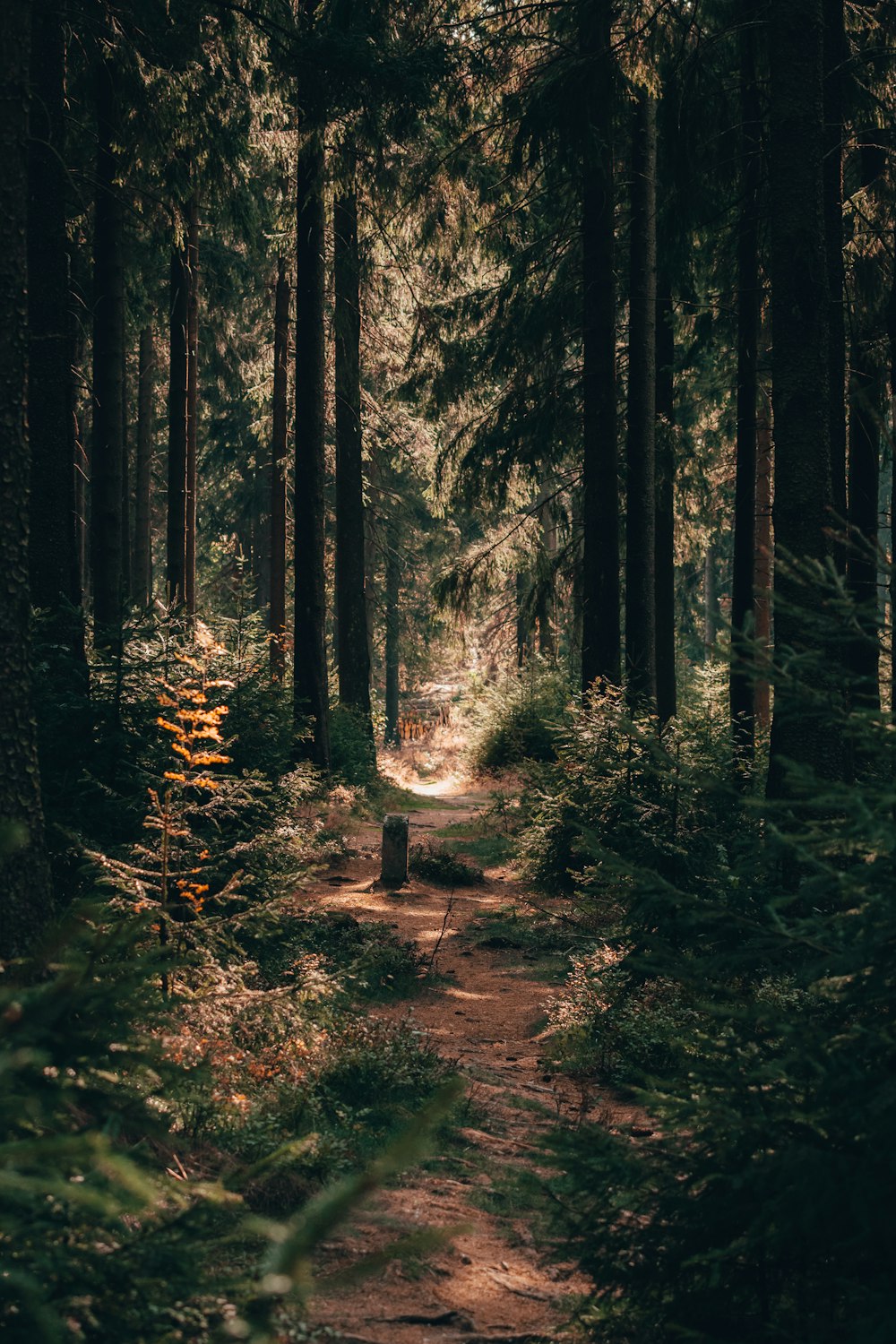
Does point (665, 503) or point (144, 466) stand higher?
point (144, 466)

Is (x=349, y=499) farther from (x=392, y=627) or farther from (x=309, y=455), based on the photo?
(x=392, y=627)

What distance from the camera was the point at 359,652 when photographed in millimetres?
22172

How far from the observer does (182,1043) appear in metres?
5.22

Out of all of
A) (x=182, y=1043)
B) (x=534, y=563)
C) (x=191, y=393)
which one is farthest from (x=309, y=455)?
(x=182, y=1043)

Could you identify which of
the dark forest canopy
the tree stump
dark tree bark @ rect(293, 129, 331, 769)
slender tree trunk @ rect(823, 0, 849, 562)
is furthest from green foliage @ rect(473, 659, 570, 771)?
slender tree trunk @ rect(823, 0, 849, 562)

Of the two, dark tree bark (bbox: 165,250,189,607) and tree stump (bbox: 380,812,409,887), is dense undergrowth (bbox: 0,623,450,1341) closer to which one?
tree stump (bbox: 380,812,409,887)

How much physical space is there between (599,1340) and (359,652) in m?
19.2

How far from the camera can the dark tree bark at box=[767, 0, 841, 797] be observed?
23.7 feet

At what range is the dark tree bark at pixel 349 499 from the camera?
18.4 m

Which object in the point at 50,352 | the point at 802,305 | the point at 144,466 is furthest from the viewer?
the point at 144,466

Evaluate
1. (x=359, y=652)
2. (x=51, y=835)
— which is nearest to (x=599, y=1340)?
(x=51, y=835)

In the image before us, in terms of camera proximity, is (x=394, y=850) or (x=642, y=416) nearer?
(x=394, y=850)

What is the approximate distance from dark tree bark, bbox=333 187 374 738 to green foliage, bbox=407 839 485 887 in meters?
8.00

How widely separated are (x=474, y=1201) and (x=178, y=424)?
14975mm
